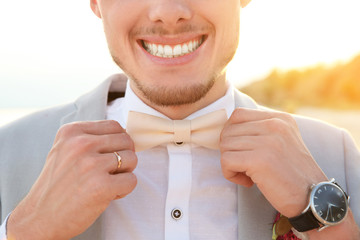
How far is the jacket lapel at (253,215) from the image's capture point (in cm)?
197

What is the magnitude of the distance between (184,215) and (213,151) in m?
0.39

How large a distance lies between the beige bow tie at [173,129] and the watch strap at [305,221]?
1.71 feet

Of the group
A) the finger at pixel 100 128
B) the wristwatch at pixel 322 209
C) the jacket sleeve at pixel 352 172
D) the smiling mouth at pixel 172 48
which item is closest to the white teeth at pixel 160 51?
the smiling mouth at pixel 172 48

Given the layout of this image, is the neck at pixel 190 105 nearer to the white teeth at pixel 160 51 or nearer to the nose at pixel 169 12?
the white teeth at pixel 160 51

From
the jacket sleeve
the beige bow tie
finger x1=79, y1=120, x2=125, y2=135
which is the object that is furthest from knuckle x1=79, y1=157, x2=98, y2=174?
the jacket sleeve

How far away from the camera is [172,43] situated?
6.36 feet

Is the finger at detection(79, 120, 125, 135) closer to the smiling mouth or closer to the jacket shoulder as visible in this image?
the smiling mouth

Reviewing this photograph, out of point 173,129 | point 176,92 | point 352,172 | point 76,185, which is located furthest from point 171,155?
point 352,172

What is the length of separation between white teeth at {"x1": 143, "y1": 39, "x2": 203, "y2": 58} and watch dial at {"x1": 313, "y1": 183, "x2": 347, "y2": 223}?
0.86 meters

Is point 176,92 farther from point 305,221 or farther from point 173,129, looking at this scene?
point 305,221

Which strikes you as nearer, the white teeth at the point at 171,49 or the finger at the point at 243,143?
the finger at the point at 243,143

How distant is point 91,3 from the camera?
239 centimetres

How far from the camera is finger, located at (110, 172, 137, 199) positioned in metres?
1.68

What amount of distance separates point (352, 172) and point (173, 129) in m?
1.01
